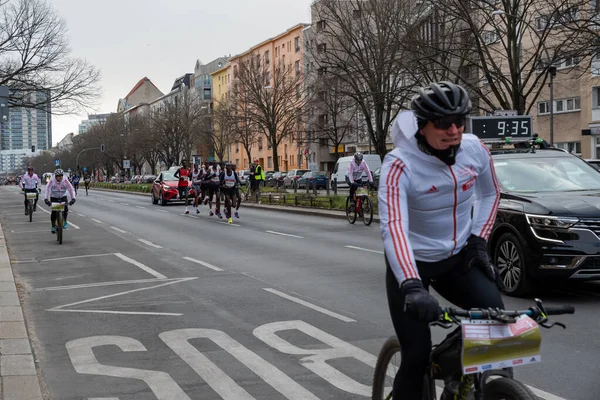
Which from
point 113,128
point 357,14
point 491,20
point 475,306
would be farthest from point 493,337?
point 113,128

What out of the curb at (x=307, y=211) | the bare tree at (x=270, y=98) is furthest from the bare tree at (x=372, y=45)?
the bare tree at (x=270, y=98)

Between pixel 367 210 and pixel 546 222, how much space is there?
44.8 feet

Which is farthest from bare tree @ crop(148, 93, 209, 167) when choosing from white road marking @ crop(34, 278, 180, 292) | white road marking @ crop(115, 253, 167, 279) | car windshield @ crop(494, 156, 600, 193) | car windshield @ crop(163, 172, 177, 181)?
car windshield @ crop(494, 156, 600, 193)

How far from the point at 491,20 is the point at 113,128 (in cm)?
9365

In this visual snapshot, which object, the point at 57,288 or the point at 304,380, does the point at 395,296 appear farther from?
the point at 57,288

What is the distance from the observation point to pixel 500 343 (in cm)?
294

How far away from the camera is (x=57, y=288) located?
11242 mm

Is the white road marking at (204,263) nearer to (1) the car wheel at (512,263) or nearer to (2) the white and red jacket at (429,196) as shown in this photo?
(1) the car wheel at (512,263)

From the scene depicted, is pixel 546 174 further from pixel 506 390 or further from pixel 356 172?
pixel 356 172

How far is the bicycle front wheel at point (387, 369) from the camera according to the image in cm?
393

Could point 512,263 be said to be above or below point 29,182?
below

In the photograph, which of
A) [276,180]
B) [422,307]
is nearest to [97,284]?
[422,307]

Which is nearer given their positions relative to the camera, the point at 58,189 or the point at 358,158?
the point at 58,189

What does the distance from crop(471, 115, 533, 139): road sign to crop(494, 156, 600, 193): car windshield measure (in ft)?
18.3
